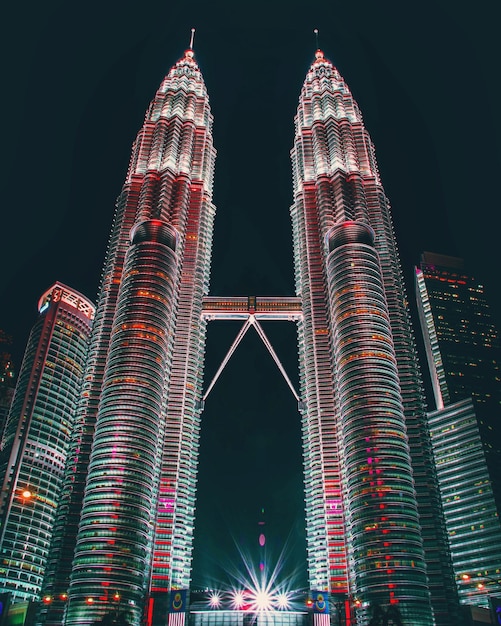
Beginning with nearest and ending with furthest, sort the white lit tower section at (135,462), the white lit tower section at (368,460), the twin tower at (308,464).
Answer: the white lit tower section at (368,460)
the twin tower at (308,464)
the white lit tower section at (135,462)

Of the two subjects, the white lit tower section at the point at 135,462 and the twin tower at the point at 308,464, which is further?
the white lit tower section at the point at 135,462

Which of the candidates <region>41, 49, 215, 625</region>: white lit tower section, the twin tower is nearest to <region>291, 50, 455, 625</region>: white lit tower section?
the twin tower

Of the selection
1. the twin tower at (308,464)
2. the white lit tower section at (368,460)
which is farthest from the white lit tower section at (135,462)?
the white lit tower section at (368,460)

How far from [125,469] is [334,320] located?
75139 millimetres

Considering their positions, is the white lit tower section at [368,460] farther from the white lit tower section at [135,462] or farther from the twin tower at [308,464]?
the white lit tower section at [135,462]

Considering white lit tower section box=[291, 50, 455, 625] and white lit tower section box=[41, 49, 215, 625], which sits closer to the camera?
white lit tower section box=[291, 50, 455, 625]

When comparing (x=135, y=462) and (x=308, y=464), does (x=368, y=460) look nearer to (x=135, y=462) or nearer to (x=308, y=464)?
(x=308, y=464)

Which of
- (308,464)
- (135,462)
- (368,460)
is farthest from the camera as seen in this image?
(308,464)

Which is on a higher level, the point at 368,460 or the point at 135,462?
Result: the point at 135,462

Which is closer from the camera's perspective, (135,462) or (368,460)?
(368,460)

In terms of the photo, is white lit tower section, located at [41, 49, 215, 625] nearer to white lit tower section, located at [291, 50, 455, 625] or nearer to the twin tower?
the twin tower

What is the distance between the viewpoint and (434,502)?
165 m

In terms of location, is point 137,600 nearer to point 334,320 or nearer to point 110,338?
point 110,338

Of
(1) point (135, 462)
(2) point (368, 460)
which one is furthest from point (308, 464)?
(1) point (135, 462)
